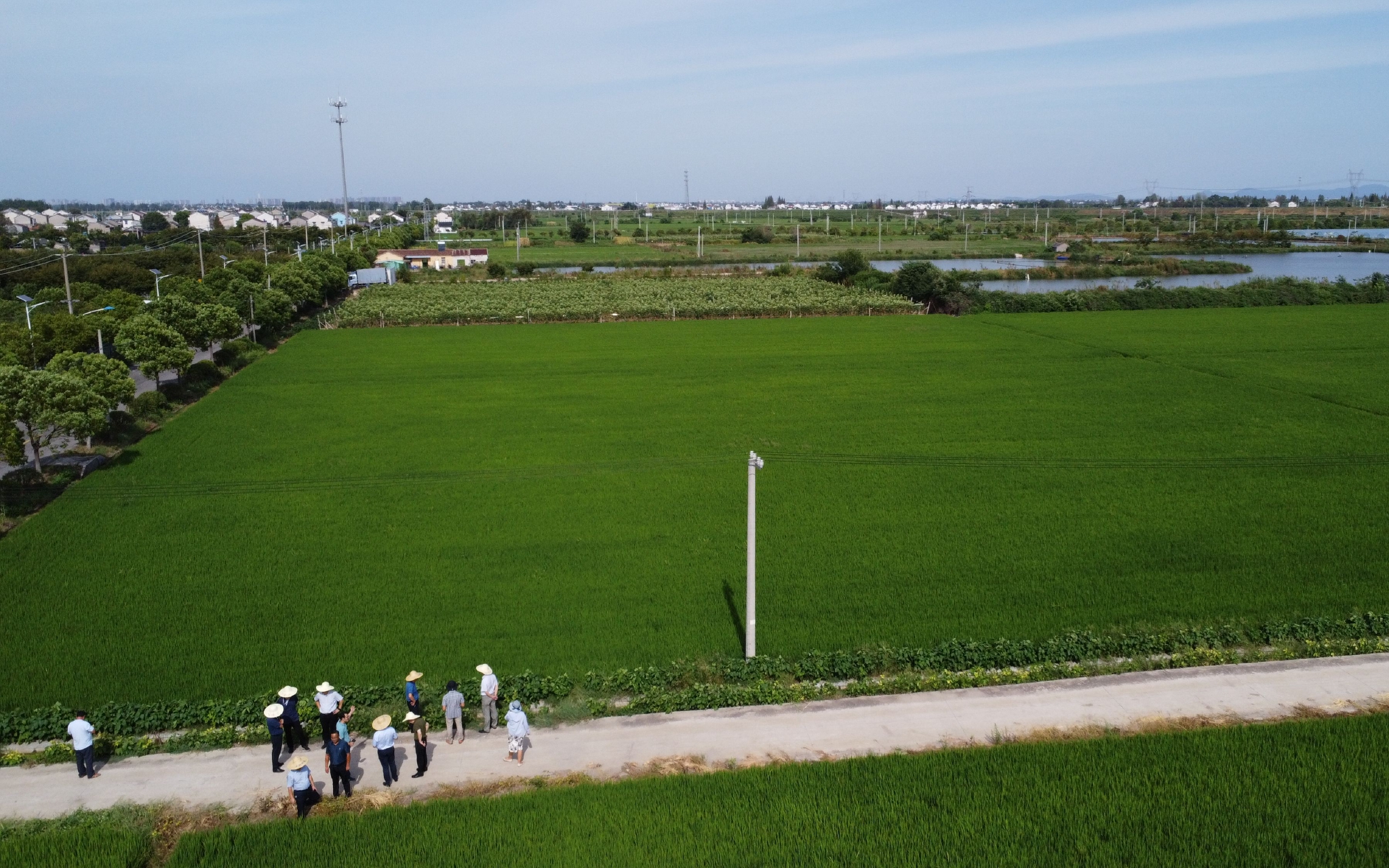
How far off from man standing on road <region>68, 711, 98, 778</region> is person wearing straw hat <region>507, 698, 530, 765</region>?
14.3 ft

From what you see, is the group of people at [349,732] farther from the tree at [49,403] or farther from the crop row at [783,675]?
the tree at [49,403]

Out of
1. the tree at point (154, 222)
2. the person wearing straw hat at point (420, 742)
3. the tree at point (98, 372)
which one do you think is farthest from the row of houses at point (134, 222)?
the person wearing straw hat at point (420, 742)

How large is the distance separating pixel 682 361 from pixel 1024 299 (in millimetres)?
25894

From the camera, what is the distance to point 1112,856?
28.6ft

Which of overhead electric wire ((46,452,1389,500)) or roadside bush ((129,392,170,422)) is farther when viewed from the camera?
roadside bush ((129,392,170,422))

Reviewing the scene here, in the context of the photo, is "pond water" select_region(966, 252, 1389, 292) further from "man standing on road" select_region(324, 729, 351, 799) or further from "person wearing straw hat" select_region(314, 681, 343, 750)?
"man standing on road" select_region(324, 729, 351, 799)

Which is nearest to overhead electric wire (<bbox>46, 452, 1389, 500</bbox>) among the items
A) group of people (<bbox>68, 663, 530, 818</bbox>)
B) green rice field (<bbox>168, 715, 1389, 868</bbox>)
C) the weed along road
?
the weed along road

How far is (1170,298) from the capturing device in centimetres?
5322

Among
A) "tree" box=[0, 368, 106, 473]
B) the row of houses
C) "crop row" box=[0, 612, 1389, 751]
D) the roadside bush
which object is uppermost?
the row of houses

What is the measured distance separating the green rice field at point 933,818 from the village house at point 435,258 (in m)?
71.4

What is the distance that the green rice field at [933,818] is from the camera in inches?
346

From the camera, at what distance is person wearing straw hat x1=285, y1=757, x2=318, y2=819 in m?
9.26

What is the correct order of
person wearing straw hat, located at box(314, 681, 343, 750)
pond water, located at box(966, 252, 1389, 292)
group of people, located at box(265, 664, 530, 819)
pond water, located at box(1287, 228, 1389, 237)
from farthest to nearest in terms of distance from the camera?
pond water, located at box(1287, 228, 1389, 237), pond water, located at box(966, 252, 1389, 292), person wearing straw hat, located at box(314, 681, 343, 750), group of people, located at box(265, 664, 530, 819)

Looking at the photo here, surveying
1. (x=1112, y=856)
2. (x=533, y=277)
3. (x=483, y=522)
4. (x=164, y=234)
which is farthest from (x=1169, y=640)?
(x=164, y=234)
